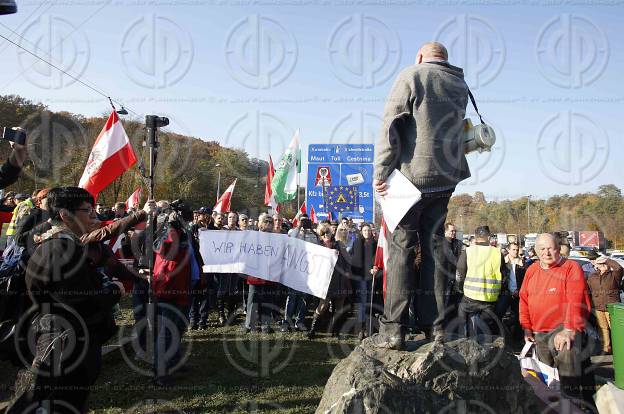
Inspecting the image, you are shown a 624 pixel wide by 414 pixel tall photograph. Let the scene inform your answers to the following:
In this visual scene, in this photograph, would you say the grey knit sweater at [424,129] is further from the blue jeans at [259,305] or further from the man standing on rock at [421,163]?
Answer: the blue jeans at [259,305]

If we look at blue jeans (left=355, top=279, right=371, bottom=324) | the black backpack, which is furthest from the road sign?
the black backpack

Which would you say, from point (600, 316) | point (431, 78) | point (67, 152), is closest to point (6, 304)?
point (431, 78)

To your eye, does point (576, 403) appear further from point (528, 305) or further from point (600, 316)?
point (600, 316)

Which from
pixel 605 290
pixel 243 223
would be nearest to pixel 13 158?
pixel 243 223

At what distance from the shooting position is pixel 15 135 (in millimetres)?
3500

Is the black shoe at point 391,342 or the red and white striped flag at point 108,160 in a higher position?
the red and white striped flag at point 108,160

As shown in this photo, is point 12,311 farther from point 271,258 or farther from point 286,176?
point 286,176

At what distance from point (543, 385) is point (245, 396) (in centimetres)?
290

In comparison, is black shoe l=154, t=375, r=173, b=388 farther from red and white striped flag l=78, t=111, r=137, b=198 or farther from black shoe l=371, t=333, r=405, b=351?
red and white striped flag l=78, t=111, r=137, b=198

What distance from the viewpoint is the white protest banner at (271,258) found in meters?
8.13

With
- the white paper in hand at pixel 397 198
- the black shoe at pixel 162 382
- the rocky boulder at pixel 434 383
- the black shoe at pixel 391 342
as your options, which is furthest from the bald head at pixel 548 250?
the black shoe at pixel 162 382

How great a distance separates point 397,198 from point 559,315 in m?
1.76

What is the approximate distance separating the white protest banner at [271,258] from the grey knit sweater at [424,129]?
14.7 ft

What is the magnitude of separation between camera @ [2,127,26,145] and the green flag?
1093 cm
